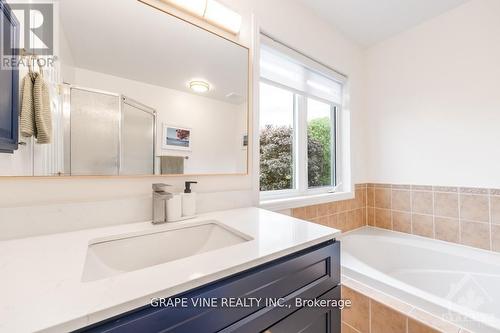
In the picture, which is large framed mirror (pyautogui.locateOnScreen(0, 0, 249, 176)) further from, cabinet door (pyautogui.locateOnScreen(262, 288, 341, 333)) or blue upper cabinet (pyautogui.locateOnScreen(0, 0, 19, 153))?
cabinet door (pyautogui.locateOnScreen(262, 288, 341, 333))

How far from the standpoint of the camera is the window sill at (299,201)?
1.42 m

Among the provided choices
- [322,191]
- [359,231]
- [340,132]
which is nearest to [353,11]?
[340,132]

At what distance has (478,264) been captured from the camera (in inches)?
57.3

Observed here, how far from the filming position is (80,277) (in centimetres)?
46

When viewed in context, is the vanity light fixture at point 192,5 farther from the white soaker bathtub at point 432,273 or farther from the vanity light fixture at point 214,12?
the white soaker bathtub at point 432,273

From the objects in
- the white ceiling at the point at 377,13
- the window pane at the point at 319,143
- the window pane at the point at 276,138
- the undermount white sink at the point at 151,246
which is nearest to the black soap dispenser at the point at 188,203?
the undermount white sink at the point at 151,246

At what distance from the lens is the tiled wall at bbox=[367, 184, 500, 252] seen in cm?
155

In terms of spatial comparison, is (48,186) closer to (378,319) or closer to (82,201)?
(82,201)

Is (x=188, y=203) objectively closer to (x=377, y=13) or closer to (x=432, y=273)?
(x=432, y=273)

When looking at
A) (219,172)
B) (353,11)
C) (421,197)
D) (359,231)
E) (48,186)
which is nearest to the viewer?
(48,186)

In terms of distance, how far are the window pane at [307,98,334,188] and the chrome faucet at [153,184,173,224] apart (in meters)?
1.34

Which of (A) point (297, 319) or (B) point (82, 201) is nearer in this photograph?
(A) point (297, 319)

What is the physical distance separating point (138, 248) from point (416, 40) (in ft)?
8.51

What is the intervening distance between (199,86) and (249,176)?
1.90 ft
